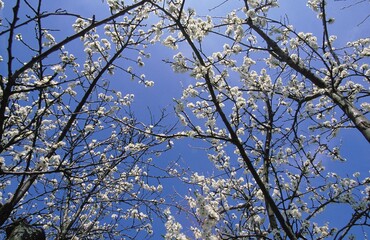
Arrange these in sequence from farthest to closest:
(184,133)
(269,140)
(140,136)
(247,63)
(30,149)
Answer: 1. (140,136)
2. (247,63)
3. (269,140)
4. (184,133)
5. (30,149)

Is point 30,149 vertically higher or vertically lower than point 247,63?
lower

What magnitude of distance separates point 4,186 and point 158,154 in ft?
8.87

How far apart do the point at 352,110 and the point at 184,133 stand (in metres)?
2.38

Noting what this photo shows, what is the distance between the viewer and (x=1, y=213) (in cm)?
368

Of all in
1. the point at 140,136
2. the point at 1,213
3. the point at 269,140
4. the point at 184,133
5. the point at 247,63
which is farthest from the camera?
the point at 140,136

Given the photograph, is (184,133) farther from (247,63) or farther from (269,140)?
(247,63)

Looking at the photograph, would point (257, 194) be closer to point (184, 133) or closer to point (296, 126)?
point (296, 126)

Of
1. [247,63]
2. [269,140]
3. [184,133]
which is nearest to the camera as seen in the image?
[184,133]

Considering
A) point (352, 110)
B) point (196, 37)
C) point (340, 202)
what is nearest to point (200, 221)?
point (340, 202)

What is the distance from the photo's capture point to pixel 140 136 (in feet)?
22.2

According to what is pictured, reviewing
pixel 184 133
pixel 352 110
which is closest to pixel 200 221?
pixel 184 133

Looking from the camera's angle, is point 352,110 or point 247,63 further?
point 247,63

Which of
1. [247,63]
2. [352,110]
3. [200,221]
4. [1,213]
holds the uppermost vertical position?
[247,63]

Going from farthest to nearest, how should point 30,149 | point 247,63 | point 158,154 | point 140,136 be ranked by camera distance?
point 140,136
point 247,63
point 158,154
point 30,149
